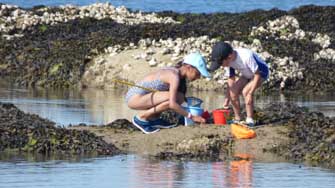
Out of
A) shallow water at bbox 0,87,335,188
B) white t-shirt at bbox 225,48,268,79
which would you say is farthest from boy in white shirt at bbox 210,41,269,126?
shallow water at bbox 0,87,335,188

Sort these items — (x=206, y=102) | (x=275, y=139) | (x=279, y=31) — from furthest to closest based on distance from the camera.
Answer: (x=279, y=31) → (x=206, y=102) → (x=275, y=139)

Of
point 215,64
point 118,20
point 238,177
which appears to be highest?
point 118,20

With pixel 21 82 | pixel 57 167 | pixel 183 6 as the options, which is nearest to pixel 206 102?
pixel 21 82

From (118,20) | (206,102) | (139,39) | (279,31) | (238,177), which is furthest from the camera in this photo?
(118,20)

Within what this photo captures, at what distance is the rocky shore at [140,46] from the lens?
2269 centimetres

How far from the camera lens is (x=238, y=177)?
1202 centimetres

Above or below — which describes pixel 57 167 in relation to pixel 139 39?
below

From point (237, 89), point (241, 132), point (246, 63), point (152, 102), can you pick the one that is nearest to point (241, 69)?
point (246, 63)

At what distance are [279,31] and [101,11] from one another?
19.9 feet

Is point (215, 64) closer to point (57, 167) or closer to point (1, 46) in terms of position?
point (57, 167)

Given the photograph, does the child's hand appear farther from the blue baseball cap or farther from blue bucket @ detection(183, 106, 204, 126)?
the blue baseball cap

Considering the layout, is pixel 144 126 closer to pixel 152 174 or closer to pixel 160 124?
pixel 160 124

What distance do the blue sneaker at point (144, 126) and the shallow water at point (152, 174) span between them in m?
1.24

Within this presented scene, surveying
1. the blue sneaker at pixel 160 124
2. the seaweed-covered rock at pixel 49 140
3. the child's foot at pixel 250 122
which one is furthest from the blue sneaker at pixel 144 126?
the child's foot at pixel 250 122
